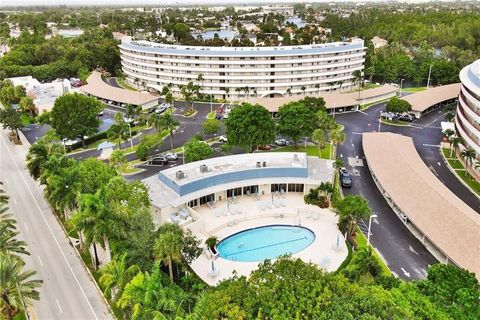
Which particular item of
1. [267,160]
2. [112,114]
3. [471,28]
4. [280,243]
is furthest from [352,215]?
[471,28]

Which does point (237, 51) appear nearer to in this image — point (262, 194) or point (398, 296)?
point (262, 194)

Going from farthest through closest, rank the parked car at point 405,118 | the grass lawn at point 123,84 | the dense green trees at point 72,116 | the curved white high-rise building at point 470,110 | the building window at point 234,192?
the grass lawn at point 123,84, the parked car at point 405,118, the dense green trees at point 72,116, the curved white high-rise building at point 470,110, the building window at point 234,192

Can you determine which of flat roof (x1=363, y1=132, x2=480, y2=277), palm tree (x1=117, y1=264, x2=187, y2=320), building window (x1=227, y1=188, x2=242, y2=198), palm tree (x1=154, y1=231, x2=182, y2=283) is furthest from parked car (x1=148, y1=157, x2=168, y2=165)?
palm tree (x1=117, y1=264, x2=187, y2=320)

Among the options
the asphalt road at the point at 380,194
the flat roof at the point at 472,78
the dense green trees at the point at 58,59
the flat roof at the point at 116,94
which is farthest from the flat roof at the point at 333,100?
the dense green trees at the point at 58,59

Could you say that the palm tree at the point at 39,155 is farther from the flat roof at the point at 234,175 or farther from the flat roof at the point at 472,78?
the flat roof at the point at 472,78

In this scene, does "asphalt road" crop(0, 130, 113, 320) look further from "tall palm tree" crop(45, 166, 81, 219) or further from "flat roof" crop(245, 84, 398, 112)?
"flat roof" crop(245, 84, 398, 112)

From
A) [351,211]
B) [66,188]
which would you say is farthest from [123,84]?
[351,211]
